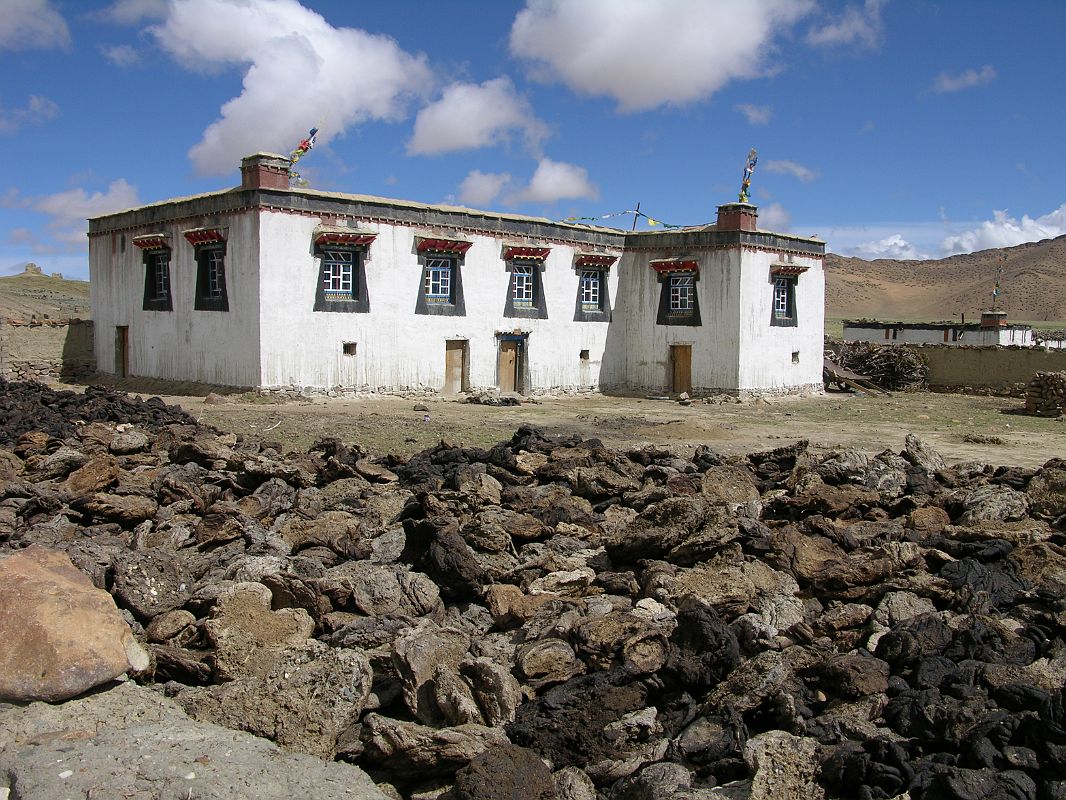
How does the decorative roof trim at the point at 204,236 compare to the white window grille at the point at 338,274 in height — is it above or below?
above

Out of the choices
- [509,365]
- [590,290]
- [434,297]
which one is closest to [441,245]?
[434,297]

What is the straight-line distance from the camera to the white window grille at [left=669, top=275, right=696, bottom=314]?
89.8 feet

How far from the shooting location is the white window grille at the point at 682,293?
27.4m

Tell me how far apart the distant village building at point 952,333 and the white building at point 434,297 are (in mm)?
12744

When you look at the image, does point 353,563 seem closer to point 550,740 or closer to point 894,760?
point 550,740

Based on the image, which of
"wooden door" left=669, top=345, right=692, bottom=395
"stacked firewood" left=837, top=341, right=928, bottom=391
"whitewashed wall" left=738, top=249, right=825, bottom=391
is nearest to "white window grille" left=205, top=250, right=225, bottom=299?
"wooden door" left=669, top=345, right=692, bottom=395

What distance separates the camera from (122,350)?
1053 inches

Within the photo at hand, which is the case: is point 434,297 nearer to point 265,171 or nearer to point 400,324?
point 400,324

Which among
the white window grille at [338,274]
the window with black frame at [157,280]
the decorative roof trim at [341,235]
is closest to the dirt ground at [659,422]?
the window with black frame at [157,280]

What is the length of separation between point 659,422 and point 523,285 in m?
7.68

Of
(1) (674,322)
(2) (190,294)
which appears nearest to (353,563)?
(2) (190,294)

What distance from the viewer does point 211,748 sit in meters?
5.36

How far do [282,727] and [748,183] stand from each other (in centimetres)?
2407

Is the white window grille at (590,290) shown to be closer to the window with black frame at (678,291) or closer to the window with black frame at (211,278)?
the window with black frame at (678,291)
